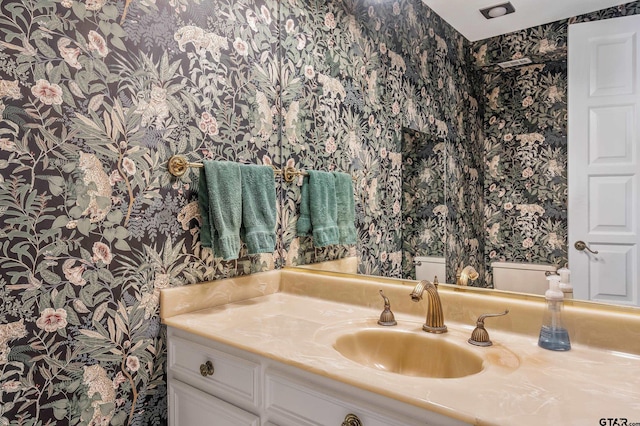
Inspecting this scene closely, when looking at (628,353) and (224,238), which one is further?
(224,238)

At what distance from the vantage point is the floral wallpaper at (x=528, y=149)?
1.13 meters

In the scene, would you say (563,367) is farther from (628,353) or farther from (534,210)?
(534,210)

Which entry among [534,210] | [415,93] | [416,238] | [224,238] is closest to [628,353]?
[534,210]

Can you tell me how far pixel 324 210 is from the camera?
1747mm

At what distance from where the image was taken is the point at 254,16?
5.43 ft

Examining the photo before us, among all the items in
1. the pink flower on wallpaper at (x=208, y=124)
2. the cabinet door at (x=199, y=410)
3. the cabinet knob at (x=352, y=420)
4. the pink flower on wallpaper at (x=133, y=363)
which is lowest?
the cabinet door at (x=199, y=410)

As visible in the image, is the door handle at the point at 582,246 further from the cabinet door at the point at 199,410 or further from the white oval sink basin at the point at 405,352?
the cabinet door at the point at 199,410

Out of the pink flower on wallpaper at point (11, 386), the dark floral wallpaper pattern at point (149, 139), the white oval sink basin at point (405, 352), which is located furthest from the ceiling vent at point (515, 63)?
the pink flower on wallpaper at point (11, 386)

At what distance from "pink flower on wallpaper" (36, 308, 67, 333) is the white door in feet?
4.62

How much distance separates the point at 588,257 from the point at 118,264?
4.43 feet

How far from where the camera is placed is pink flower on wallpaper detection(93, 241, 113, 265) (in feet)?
3.88

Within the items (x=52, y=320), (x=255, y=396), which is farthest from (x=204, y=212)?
(x=255, y=396)

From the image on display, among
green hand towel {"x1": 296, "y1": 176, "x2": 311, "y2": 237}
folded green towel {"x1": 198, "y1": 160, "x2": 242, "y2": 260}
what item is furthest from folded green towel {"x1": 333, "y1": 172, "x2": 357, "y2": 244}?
folded green towel {"x1": 198, "y1": 160, "x2": 242, "y2": 260}

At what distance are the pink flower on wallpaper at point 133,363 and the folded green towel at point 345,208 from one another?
87 centimetres
